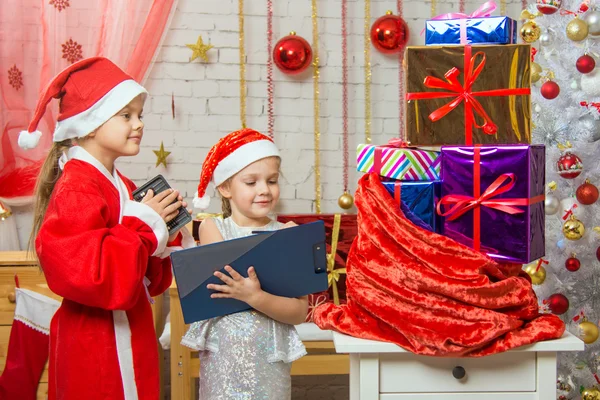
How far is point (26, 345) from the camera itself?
9.46ft

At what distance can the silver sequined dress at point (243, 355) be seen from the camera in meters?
1.87

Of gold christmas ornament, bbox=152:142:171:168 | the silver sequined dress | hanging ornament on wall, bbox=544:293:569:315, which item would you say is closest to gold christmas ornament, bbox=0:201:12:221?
gold christmas ornament, bbox=152:142:171:168

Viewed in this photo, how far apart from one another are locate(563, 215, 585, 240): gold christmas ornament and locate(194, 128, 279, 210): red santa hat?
140cm

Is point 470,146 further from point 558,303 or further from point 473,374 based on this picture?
point 558,303

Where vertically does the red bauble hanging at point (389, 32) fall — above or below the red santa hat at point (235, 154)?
above

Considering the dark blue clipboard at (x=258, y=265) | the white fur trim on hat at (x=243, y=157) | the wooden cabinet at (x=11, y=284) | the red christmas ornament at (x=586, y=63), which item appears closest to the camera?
the dark blue clipboard at (x=258, y=265)

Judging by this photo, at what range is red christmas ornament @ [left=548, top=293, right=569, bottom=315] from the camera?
2926 mm

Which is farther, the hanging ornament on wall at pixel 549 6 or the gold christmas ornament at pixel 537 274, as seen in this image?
the gold christmas ornament at pixel 537 274

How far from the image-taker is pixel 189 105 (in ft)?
11.5

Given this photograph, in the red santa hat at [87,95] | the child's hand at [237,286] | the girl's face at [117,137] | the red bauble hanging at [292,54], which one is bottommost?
the child's hand at [237,286]

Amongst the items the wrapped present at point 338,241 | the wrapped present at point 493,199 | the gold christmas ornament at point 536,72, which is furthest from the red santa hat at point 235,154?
the gold christmas ornament at point 536,72

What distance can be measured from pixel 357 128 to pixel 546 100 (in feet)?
3.22

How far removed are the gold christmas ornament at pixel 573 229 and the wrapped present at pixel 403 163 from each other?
125 centimetres

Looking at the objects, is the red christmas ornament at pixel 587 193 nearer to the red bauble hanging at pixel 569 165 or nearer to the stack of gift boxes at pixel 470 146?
the red bauble hanging at pixel 569 165
